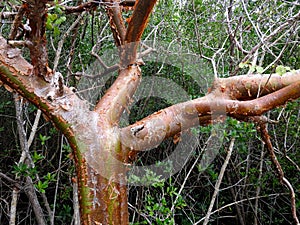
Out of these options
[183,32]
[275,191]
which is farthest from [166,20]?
[275,191]

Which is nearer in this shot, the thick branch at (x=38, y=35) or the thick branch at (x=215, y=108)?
the thick branch at (x=38, y=35)

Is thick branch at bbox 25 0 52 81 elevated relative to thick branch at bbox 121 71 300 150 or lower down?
elevated

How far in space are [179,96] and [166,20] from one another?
586 mm

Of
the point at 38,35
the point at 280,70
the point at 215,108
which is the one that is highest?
the point at 38,35

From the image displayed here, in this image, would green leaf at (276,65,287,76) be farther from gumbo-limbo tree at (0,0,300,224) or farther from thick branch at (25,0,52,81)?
thick branch at (25,0,52,81)

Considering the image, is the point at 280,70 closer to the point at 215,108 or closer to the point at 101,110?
the point at 215,108

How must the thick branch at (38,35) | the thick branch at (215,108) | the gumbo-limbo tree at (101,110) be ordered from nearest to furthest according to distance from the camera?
the thick branch at (38,35) < the gumbo-limbo tree at (101,110) < the thick branch at (215,108)

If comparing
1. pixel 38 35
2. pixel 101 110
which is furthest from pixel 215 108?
pixel 38 35

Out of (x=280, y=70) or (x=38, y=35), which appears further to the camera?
(x=280, y=70)

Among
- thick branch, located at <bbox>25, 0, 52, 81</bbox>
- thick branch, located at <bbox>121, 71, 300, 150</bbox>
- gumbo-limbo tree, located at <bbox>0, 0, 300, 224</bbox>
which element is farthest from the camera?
thick branch, located at <bbox>121, 71, 300, 150</bbox>

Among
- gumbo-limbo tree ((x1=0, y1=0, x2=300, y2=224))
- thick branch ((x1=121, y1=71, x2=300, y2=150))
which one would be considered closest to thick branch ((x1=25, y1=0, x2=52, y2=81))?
gumbo-limbo tree ((x1=0, y1=0, x2=300, y2=224))

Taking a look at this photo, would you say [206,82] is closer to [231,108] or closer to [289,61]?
[289,61]

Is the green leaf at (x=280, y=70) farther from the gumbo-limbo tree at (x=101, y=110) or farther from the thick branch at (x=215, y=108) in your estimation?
the thick branch at (x=215, y=108)

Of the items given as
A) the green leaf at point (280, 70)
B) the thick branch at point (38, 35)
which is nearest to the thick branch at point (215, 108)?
the green leaf at point (280, 70)
